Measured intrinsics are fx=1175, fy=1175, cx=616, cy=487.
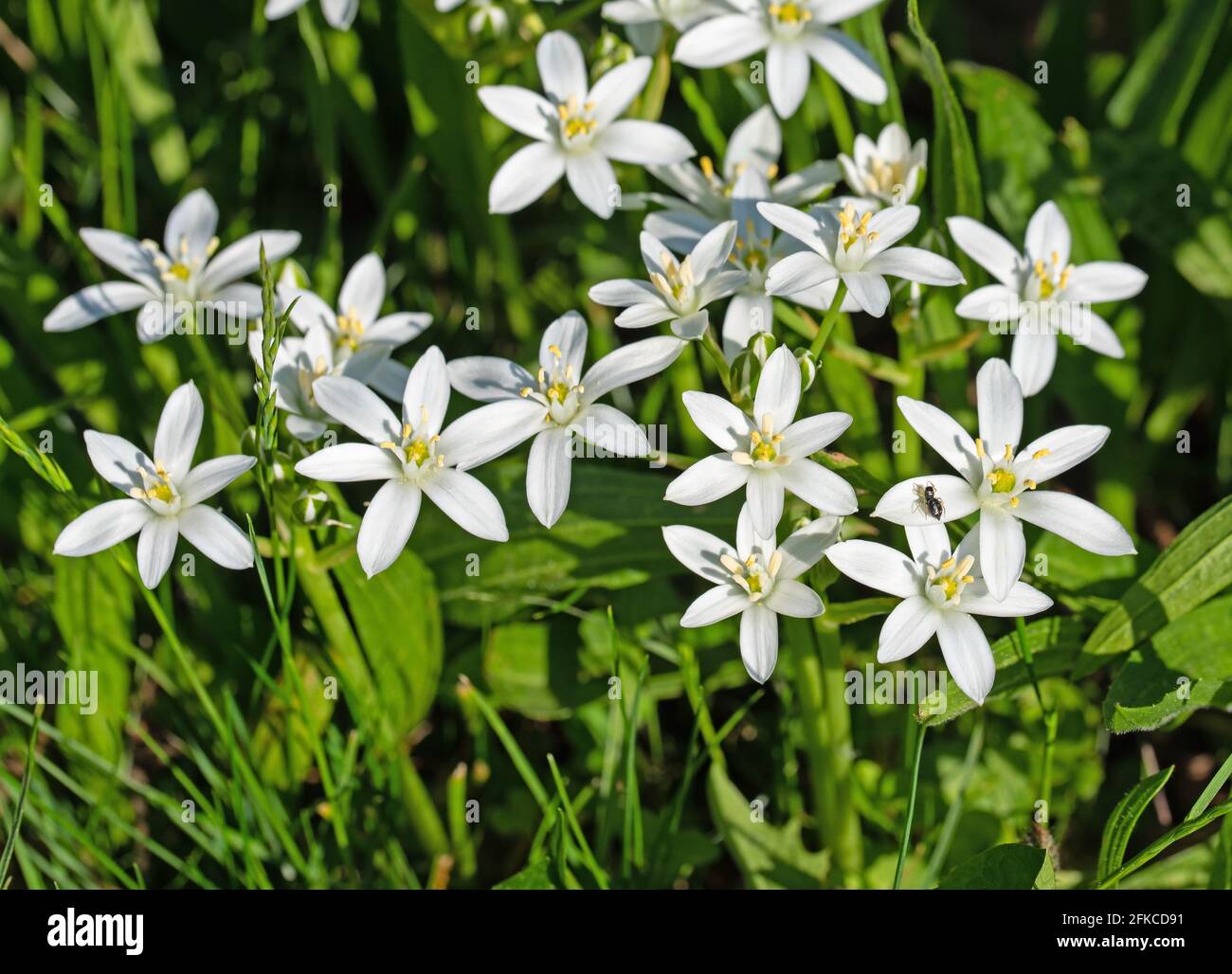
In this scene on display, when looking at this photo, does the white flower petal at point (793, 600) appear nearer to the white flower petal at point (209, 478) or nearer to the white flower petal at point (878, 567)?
the white flower petal at point (878, 567)

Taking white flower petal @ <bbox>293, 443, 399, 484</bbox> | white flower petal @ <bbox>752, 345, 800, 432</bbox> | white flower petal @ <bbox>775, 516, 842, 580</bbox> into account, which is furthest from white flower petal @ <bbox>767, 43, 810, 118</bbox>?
white flower petal @ <bbox>293, 443, 399, 484</bbox>

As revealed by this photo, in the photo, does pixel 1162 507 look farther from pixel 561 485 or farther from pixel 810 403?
pixel 561 485

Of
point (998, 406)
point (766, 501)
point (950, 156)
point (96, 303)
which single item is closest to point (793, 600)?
point (766, 501)

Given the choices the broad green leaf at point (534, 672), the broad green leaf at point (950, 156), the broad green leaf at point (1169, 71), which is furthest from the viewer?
the broad green leaf at point (1169, 71)

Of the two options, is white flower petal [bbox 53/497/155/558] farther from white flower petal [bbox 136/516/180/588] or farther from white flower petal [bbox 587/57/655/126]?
white flower petal [bbox 587/57/655/126]

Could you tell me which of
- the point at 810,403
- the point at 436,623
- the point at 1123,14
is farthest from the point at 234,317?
the point at 1123,14

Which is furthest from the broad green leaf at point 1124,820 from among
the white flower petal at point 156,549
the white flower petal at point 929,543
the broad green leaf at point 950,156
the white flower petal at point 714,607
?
the white flower petal at point 156,549
